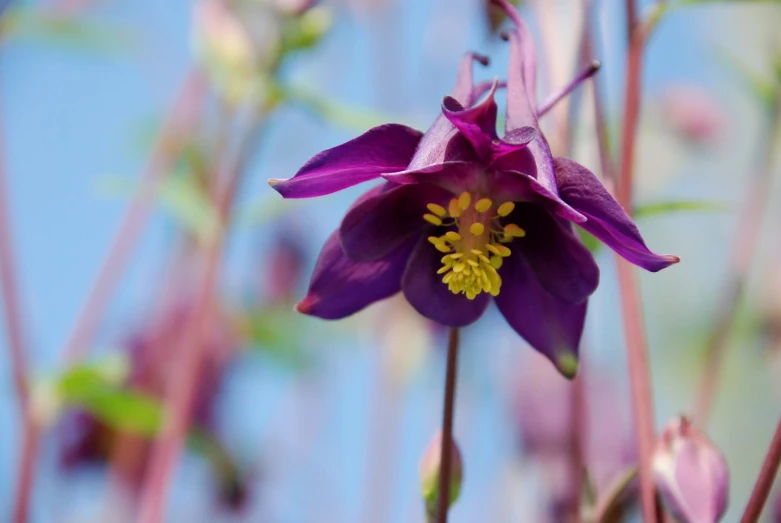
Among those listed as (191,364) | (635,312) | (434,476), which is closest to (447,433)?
(434,476)

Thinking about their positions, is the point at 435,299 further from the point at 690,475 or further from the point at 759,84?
the point at 759,84

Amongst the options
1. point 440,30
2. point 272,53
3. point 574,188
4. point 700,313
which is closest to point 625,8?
point 574,188

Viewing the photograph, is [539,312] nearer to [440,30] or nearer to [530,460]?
[530,460]

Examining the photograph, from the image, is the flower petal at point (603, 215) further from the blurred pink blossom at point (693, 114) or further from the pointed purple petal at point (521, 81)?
the blurred pink blossom at point (693, 114)

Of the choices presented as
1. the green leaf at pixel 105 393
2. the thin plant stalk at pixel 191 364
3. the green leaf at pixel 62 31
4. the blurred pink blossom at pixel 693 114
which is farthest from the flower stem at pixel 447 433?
the blurred pink blossom at pixel 693 114

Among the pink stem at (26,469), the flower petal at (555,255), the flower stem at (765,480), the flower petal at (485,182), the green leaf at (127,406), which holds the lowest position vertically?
the pink stem at (26,469)

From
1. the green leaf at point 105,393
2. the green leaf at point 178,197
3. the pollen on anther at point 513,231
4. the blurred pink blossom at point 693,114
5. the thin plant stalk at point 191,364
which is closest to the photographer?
the pollen on anther at point 513,231

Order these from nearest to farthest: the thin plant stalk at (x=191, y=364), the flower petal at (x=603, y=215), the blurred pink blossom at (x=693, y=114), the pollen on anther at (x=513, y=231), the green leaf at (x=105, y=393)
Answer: the flower petal at (x=603, y=215) < the pollen on anther at (x=513, y=231) < the thin plant stalk at (x=191, y=364) < the green leaf at (x=105, y=393) < the blurred pink blossom at (x=693, y=114)
